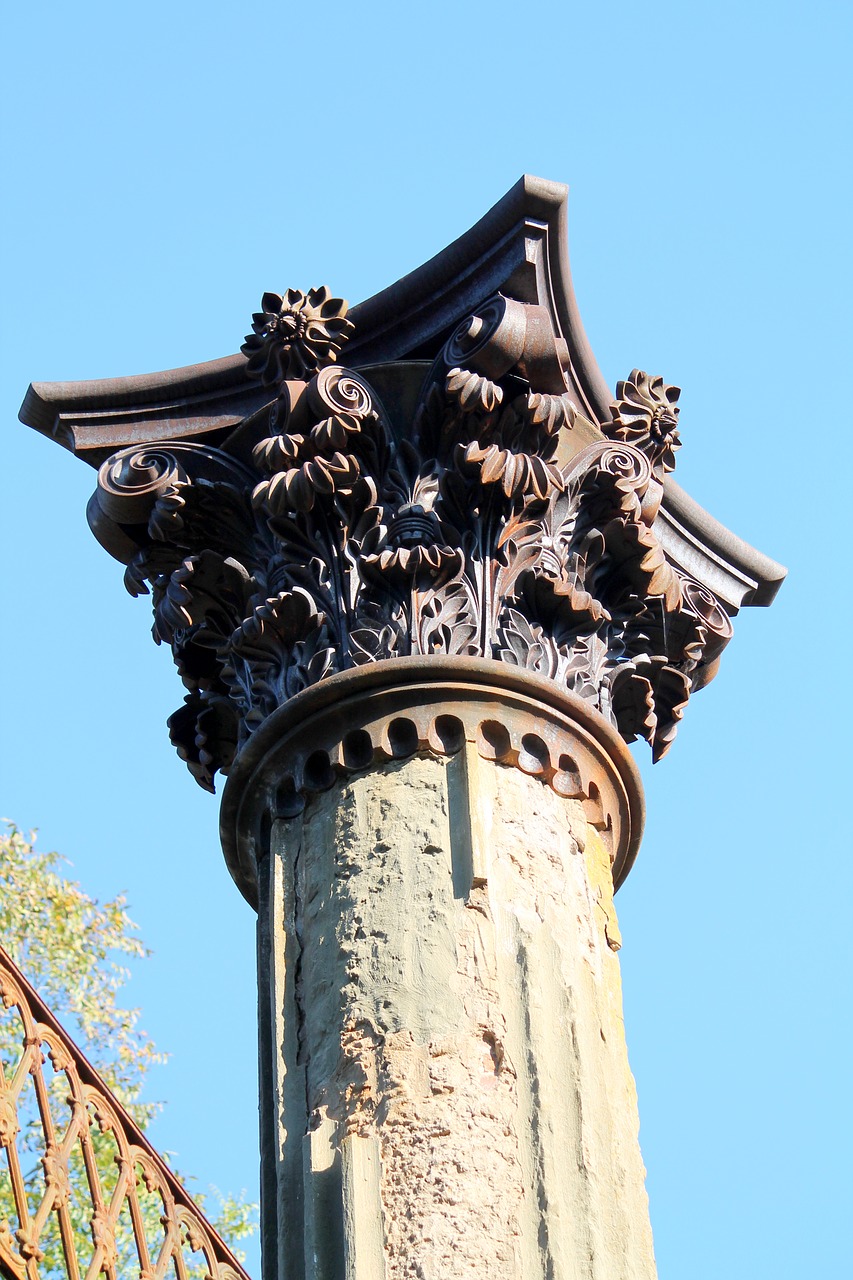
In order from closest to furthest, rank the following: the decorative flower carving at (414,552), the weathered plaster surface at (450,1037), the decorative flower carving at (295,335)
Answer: the weathered plaster surface at (450,1037) < the decorative flower carving at (414,552) < the decorative flower carving at (295,335)

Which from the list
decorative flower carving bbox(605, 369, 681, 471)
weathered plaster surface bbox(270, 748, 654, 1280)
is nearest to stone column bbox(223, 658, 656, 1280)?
weathered plaster surface bbox(270, 748, 654, 1280)

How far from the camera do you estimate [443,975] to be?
503 centimetres

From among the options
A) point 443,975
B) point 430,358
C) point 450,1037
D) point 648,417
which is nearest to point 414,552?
point 430,358

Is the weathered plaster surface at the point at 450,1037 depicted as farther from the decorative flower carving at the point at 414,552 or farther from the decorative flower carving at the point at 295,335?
the decorative flower carving at the point at 295,335

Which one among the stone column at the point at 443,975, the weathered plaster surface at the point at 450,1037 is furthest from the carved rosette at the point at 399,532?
the weathered plaster surface at the point at 450,1037

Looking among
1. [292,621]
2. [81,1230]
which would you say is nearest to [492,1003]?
[292,621]

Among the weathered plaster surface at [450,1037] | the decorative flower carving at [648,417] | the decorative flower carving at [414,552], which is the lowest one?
the weathered plaster surface at [450,1037]

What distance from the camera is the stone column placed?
4.68 metres

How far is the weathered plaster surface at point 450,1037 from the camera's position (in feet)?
15.3

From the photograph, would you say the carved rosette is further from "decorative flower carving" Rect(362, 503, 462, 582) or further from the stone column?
the stone column

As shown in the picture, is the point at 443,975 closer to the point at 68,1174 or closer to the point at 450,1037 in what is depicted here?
the point at 450,1037

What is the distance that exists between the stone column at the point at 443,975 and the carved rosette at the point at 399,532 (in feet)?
0.63

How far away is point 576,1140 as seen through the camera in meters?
4.84

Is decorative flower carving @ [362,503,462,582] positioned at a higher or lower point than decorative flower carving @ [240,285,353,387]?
lower
